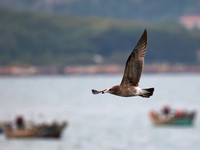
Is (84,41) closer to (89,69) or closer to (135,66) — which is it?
(89,69)

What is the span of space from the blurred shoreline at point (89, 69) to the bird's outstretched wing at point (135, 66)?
13059 centimetres

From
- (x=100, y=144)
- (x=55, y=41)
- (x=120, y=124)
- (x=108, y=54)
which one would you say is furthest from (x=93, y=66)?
(x=100, y=144)

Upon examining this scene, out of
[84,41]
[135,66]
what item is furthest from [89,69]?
[135,66]

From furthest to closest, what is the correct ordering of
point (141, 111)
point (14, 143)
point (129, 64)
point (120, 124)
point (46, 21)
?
point (46, 21), point (141, 111), point (120, 124), point (14, 143), point (129, 64)

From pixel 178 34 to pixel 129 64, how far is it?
151 metres

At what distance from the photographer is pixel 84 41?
159125mm

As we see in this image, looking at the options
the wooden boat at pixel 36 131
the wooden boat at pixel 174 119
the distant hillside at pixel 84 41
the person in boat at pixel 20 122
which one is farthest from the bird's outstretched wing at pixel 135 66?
the distant hillside at pixel 84 41

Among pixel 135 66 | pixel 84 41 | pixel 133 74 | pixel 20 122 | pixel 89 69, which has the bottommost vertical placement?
pixel 133 74

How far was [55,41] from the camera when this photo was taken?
557 feet

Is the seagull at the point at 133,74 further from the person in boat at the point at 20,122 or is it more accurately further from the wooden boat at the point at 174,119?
the wooden boat at the point at 174,119

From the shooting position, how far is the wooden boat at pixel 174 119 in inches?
1832

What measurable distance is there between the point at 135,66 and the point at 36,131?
2428cm

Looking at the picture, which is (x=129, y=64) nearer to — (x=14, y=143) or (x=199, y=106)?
(x=14, y=143)

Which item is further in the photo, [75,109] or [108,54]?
[108,54]
